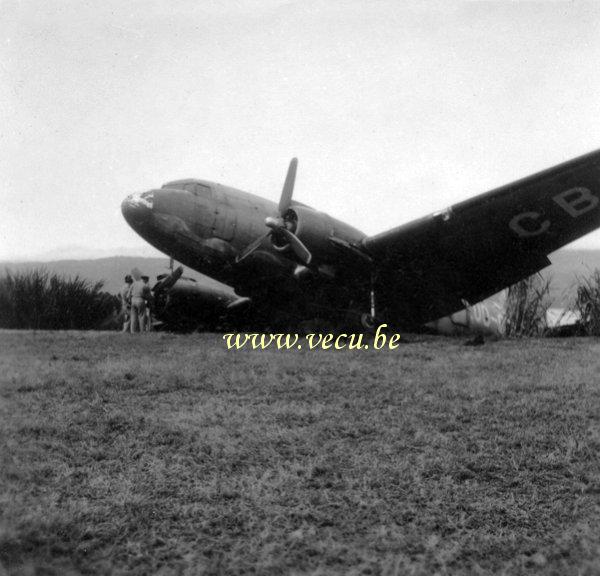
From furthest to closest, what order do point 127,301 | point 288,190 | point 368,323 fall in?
point 127,301
point 288,190
point 368,323

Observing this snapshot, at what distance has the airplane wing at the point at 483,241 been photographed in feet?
35.6

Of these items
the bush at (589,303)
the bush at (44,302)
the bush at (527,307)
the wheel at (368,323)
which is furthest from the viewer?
the bush at (44,302)

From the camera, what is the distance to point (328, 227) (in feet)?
37.4

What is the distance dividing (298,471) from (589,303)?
36.8 feet

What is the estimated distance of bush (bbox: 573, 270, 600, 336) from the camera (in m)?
13.3

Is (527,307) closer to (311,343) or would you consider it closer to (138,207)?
(311,343)

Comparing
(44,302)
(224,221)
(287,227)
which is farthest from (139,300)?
(287,227)

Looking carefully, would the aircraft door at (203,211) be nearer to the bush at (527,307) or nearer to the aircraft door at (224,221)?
the aircraft door at (224,221)

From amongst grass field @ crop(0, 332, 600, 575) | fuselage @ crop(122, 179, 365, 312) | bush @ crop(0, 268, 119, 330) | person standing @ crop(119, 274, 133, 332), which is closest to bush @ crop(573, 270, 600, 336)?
fuselage @ crop(122, 179, 365, 312)

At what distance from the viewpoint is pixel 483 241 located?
1223 centimetres

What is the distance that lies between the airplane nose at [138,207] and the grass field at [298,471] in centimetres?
620

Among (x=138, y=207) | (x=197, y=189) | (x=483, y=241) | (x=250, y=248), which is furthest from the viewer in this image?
(x=197, y=189)

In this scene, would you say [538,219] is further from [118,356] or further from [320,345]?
[118,356]

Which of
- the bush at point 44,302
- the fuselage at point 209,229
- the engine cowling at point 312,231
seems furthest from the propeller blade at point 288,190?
the bush at point 44,302
